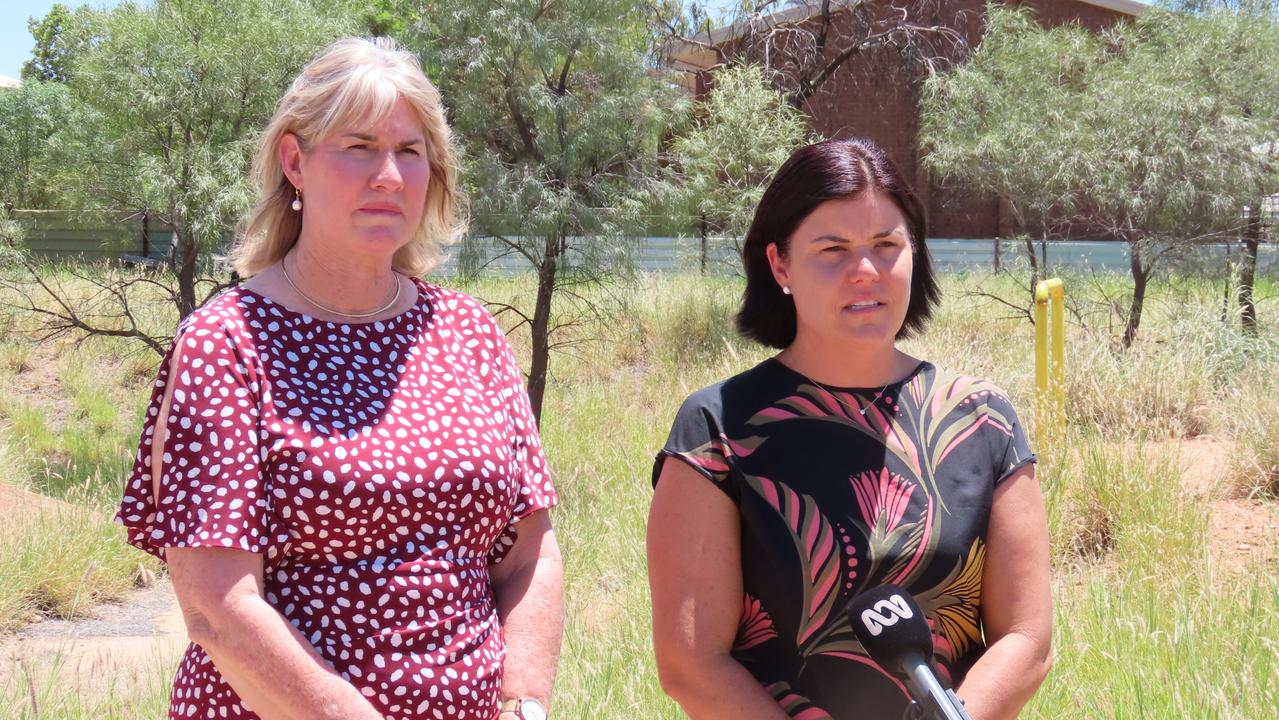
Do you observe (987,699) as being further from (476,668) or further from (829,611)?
(476,668)

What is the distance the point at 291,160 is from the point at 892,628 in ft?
5.26

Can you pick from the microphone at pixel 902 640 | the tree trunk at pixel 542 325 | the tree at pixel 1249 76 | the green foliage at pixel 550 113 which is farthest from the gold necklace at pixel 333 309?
the tree at pixel 1249 76

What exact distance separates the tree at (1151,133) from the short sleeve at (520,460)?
979cm

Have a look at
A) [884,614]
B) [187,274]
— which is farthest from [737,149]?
[884,614]

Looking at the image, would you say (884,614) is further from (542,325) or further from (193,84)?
(193,84)

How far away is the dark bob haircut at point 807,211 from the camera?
7.89 feet

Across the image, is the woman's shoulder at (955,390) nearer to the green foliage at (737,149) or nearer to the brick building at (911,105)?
the green foliage at (737,149)

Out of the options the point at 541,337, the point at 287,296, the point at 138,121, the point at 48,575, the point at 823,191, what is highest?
the point at 138,121

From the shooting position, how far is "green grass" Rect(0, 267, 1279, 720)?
402 centimetres

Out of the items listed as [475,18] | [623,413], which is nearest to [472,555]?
Answer: [475,18]

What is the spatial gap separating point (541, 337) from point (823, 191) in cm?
743

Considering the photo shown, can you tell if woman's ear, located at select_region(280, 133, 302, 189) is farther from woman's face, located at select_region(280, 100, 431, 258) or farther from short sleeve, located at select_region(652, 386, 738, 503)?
short sleeve, located at select_region(652, 386, 738, 503)

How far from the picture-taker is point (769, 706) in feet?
7.24

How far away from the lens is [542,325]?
979 centimetres
